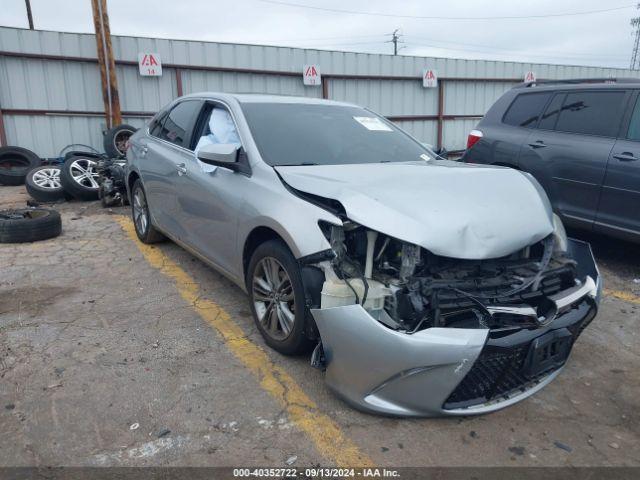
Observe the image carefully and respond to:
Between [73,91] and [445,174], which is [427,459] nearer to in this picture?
[445,174]

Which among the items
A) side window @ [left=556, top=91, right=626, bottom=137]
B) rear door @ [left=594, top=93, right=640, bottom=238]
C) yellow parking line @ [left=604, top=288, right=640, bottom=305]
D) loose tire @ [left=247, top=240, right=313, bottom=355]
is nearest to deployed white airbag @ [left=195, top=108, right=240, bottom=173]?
loose tire @ [left=247, top=240, right=313, bottom=355]

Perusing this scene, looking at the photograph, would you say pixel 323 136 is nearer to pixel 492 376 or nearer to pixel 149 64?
pixel 492 376

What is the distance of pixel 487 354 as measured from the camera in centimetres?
236

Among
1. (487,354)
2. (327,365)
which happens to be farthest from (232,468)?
(487,354)

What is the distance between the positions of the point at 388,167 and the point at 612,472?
7.02 ft

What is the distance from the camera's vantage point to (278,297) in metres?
3.10

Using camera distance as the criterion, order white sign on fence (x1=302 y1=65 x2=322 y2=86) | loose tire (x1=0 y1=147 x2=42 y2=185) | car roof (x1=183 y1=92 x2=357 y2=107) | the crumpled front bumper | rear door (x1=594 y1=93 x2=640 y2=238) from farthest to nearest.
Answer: white sign on fence (x1=302 y1=65 x2=322 y2=86)
loose tire (x1=0 y1=147 x2=42 y2=185)
rear door (x1=594 y1=93 x2=640 y2=238)
car roof (x1=183 y1=92 x2=357 y2=107)
the crumpled front bumper

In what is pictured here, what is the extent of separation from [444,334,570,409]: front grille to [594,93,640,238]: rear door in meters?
3.02

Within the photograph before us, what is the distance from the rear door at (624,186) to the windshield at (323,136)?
2.13 metres

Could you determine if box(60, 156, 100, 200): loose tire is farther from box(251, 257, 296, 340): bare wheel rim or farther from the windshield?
box(251, 257, 296, 340): bare wheel rim

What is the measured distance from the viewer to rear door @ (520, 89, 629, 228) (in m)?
5.14

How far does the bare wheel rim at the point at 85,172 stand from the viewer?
8.06m

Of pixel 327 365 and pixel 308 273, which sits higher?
pixel 308 273

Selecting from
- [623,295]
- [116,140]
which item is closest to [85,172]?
[116,140]
